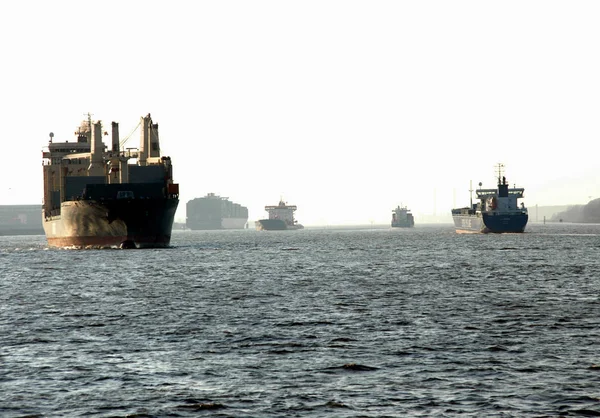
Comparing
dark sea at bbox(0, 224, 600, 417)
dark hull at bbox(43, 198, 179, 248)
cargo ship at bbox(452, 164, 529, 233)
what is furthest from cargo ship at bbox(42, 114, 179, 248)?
cargo ship at bbox(452, 164, 529, 233)

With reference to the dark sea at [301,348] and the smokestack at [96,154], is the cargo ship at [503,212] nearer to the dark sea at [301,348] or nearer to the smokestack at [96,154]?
the smokestack at [96,154]

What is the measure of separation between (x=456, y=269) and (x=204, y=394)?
54.6 meters

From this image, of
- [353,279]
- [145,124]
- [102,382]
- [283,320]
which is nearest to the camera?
[102,382]

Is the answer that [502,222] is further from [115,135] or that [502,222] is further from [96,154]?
[96,154]

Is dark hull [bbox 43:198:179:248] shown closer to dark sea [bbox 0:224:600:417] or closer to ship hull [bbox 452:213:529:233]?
dark sea [bbox 0:224:600:417]

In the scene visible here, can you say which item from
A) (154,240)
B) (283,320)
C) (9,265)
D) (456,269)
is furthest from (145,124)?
(283,320)

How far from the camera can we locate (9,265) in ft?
284

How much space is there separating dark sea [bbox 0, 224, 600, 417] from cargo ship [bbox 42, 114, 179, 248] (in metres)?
41.9

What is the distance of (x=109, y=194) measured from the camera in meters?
102

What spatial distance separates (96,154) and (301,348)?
309ft

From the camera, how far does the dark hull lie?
98875 millimetres

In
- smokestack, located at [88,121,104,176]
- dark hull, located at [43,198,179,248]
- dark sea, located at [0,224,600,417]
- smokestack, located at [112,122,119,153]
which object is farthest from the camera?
smokestack, located at [88,121,104,176]

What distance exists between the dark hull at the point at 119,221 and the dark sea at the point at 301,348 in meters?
40.4

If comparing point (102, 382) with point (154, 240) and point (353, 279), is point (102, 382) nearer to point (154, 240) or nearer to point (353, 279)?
point (353, 279)
